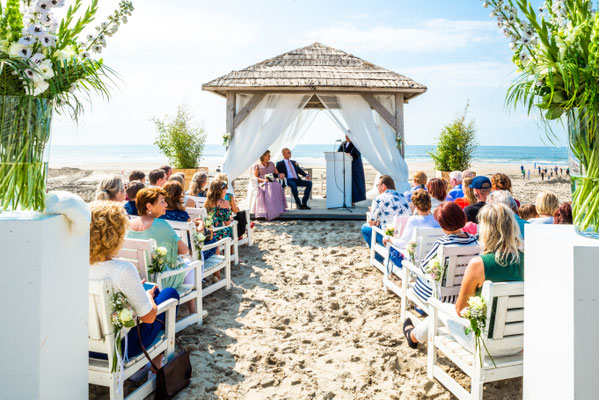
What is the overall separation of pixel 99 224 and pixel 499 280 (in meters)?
2.51

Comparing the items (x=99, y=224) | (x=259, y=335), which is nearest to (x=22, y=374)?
(x=99, y=224)

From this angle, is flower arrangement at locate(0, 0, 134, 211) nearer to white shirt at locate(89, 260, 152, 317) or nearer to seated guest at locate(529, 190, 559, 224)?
white shirt at locate(89, 260, 152, 317)

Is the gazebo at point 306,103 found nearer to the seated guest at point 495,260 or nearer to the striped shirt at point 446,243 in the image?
Answer: the striped shirt at point 446,243

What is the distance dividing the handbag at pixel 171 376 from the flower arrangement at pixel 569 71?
2.47 meters

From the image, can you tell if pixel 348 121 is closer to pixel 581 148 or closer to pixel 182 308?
pixel 182 308

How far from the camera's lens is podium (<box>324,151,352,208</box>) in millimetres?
9688

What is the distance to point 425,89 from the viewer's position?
369 inches

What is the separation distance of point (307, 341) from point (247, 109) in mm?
6738

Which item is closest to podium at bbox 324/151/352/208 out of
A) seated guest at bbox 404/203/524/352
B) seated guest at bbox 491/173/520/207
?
seated guest at bbox 491/173/520/207

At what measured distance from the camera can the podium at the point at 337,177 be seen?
381 inches

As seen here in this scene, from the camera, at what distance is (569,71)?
1854mm

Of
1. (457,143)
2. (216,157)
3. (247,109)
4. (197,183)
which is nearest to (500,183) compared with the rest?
(197,183)

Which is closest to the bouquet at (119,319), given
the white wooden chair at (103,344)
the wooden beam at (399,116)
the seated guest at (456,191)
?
the white wooden chair at (103,344)

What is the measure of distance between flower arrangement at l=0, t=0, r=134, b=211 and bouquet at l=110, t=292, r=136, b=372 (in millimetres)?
718
